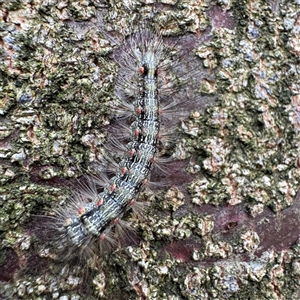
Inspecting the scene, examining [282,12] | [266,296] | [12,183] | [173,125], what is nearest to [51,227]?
[12,183]

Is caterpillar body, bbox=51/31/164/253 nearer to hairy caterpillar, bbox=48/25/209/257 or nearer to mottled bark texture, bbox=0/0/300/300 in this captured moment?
hairy caterpillar, bbox=48/25/209/257

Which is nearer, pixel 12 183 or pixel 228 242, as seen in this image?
pixel 12 183

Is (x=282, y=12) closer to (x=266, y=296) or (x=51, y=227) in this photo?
(x=266, y=296)

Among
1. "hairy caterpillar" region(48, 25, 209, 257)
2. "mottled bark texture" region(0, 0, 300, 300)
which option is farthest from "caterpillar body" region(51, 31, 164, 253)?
"mottled bark texture" region(0, 0, 300, 300)

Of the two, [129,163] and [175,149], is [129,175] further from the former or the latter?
[175,149]

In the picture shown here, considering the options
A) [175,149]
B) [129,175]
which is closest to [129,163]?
[129,175]

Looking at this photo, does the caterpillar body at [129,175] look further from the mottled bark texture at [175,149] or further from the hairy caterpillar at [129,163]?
the mottled bark texture at [175,149]

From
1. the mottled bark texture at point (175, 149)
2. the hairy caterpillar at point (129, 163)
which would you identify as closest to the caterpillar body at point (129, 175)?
the hairy caterpillar at point (129, 163)
